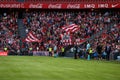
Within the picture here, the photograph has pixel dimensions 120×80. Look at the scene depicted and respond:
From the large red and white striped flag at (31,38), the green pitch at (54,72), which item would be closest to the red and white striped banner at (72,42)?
the large red and white striped flag at (31,38)

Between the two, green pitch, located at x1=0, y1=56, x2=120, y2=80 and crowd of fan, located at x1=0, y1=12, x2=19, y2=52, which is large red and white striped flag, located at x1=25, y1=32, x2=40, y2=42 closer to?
crowd of fan, located at x1=0, y1=12, x2=19, y2=52

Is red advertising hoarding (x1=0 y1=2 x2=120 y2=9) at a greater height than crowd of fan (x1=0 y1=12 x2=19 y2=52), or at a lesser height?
greater

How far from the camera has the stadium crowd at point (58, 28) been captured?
36.3 meters

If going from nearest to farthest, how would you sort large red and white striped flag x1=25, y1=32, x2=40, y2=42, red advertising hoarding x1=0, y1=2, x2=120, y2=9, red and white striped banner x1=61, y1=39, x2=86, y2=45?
red and white striped banner x1=61, y1=39, x2=86, y2=45
large red and white striped flag x1=25, y1=32, x2=40, y2=42
red advertising hoarding x1=0, y1=2, x2=120, y2=9

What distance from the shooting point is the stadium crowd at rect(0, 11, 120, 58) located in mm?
36281

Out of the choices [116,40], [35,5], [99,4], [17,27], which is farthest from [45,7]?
[116,40]

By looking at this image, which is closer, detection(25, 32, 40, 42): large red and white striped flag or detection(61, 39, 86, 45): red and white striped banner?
detection(61, 39, 86, 45): red and white striped banner

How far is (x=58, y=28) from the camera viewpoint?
4081 centimetres

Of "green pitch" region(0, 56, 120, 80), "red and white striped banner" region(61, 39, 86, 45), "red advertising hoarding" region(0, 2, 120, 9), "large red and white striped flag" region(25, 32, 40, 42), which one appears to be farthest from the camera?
"red advertising hoarding" region(0, 2, 120, 9)

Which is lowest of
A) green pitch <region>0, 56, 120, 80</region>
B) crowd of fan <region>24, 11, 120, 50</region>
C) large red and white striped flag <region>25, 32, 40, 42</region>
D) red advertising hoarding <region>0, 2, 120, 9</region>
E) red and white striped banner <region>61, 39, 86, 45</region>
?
green pitch <region>0, 56, 120, 80</region>

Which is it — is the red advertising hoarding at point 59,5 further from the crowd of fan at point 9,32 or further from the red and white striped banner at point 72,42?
the red and white striped banner at point 72,42

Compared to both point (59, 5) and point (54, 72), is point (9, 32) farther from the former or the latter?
point (54, 72)

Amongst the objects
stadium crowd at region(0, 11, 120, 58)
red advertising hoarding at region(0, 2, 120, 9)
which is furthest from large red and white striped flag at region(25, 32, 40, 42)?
red advertising hoarding at region(0, 2, 120, 9)

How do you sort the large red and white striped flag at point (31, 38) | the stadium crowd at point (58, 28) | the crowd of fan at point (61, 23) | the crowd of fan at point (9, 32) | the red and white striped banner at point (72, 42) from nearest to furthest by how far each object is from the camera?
the stadium crowd at point (58, 28)
the red and white striped banner at point (72, 42)
the large red and white striped flag at point (31, 38)
the crowd of fan at point (61, 23)
the crowd of fan at point (9, 32)
